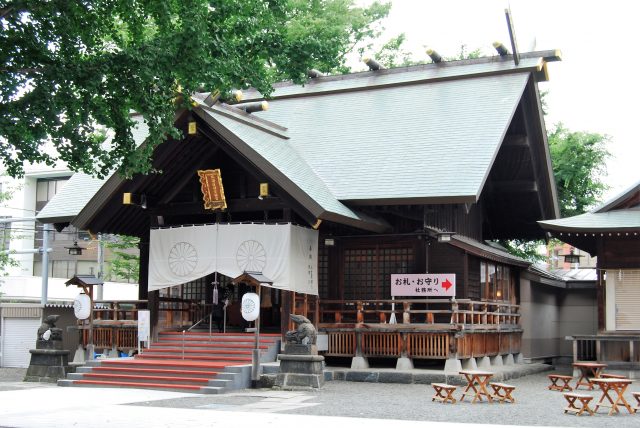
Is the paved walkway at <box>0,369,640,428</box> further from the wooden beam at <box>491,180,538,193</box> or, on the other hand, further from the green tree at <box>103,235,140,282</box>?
the green tree at <box>103,235,140,282</box>

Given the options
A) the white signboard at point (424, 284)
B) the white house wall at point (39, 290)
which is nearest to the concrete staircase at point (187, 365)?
the white signboard at point (424, 284)

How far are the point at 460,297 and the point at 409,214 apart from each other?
2537 mm

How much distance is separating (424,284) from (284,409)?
7333 mm

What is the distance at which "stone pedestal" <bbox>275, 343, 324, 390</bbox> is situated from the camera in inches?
650

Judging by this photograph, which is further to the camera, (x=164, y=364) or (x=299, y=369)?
(x=164, y=364)

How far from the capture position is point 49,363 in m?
19.1

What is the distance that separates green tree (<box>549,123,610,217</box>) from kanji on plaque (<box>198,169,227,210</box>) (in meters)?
14.0

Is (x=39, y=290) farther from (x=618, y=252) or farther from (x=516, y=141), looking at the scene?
(x=618, y=252)

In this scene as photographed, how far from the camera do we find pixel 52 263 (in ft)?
175

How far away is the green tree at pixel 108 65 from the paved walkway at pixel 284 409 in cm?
395

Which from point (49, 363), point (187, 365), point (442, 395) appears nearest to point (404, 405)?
point (442, 395)

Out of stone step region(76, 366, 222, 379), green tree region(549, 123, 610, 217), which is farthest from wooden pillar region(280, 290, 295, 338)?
green tree region(549, 123, 610, 217)

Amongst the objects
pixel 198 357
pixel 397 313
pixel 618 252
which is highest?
pixel 618 252

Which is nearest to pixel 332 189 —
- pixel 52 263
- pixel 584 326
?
pixel 584 326
